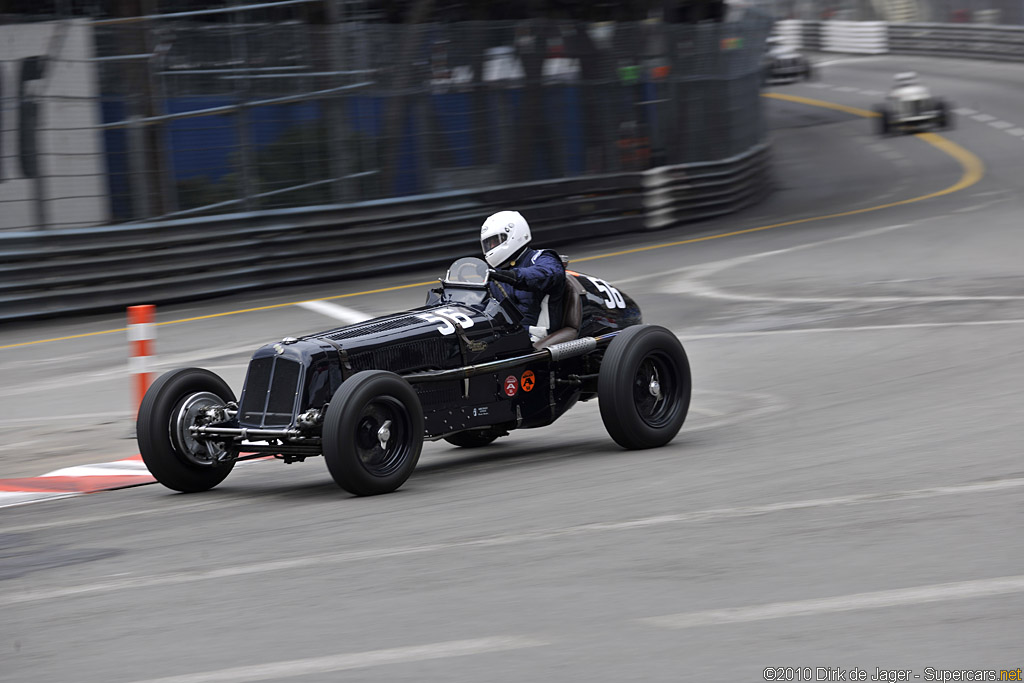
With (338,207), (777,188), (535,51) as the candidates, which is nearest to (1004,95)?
(777,188)

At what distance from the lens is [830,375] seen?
11.2m

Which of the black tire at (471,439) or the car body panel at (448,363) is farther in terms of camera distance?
the black tire at (471,439)

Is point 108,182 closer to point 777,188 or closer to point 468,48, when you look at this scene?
point 468,48

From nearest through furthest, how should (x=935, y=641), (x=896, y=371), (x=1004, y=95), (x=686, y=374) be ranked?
(x=935, y=641)
(x=686, y=374)
(x=896, y=371)
(x=1004, y=95)

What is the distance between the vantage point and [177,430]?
25.9ft

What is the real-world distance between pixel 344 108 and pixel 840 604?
1554 centimetres

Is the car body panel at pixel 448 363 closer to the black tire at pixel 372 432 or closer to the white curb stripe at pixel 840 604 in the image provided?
the black tire at pixel 372 432

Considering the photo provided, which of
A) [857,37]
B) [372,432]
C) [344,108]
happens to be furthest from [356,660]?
[857,37]

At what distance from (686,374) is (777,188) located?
19.5m

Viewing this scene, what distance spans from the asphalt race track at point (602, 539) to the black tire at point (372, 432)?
0.53 ft

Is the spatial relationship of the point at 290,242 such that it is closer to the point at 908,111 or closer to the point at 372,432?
the point at 372,432

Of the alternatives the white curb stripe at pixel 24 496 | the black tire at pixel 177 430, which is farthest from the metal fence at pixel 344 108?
the black tire at pixel 177 430

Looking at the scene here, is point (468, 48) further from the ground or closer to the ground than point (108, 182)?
further from the ground

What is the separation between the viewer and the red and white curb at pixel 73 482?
27.5ft
